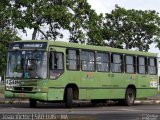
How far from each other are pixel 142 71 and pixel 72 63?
20.6 feet

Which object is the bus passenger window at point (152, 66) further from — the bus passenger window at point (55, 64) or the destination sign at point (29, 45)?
the destination sign at point (29, 45)

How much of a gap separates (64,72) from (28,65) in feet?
5.14

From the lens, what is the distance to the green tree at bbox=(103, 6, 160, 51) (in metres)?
57.6

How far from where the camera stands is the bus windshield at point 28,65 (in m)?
22.9

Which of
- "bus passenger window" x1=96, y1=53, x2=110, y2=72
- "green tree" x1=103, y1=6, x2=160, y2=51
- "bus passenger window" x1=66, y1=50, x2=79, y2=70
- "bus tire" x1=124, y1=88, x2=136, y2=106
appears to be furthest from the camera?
"green tree" x1=103, y1=6, x2=160, y2=51

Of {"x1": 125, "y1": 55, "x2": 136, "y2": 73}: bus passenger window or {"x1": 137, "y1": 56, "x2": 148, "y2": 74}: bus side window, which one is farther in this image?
{"x1": 137, "y1": 56, "x2": 148, "y2": 74}: bus side window

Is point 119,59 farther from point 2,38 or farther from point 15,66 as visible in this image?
point 2,38

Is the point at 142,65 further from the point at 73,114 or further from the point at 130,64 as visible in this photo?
the point at 73,114

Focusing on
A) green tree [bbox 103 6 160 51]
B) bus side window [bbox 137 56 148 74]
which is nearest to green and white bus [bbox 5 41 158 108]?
bus side window [bbox 137 56 148 74]

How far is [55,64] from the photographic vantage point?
76.1ft

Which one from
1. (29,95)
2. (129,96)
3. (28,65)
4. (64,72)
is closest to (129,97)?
(129,96)

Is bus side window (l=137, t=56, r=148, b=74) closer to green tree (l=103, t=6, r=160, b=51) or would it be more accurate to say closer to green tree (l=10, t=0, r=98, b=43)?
green tree (l=10, t=0, r=98, b=43)

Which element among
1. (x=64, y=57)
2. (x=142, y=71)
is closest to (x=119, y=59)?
(x=142, y=71)

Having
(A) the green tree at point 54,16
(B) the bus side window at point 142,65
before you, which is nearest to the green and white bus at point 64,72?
(B) the bus side window at point 142,65
